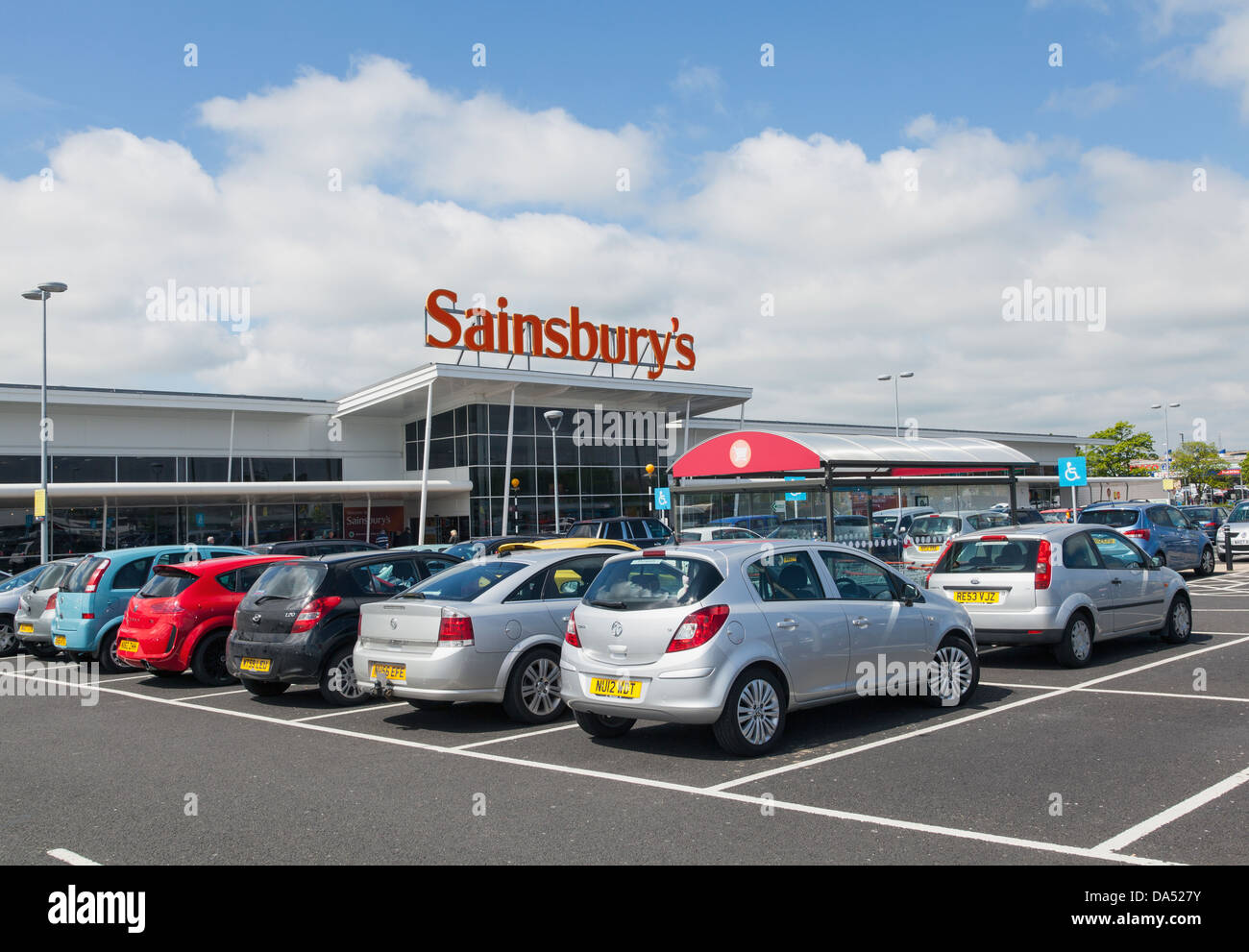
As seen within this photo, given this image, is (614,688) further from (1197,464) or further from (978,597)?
(1197,464)

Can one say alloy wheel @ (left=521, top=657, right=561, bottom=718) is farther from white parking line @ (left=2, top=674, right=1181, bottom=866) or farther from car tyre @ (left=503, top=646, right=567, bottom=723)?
white parking line @ (left=2, top=674, right=1181, bottom=866)

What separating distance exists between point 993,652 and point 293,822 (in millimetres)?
9049

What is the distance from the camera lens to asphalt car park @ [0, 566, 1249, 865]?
17.0 ft

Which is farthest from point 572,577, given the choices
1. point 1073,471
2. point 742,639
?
point 1073,471

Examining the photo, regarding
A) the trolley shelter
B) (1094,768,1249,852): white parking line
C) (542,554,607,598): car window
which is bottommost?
(1094,768,1249,852): white parking line

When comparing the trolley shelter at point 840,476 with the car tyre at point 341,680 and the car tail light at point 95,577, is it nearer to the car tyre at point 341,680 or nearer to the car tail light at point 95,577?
the car tyre at point 341,680

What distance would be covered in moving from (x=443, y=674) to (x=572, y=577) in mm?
1772

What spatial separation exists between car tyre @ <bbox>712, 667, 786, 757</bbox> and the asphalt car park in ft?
0.46

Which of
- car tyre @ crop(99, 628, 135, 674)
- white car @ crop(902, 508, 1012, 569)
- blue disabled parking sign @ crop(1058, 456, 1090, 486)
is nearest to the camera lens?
car tyre @ crop(99, 628, 135, 674)

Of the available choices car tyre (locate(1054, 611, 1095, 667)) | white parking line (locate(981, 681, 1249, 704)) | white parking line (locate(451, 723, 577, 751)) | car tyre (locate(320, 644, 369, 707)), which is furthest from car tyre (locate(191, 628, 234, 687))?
car tyre (locate(1054, 611, 1095, 667))

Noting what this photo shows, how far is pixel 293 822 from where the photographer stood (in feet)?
19.2

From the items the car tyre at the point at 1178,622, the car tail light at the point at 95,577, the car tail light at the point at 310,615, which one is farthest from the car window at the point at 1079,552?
the car tail light at the point at 95,577

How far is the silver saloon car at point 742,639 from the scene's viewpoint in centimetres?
696
